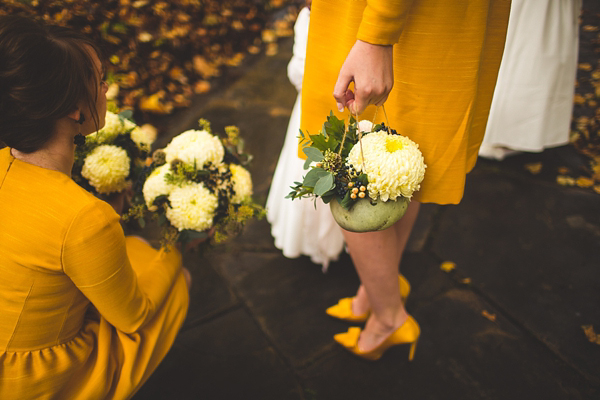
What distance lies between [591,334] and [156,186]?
2.06 m

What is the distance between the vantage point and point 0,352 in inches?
47.1

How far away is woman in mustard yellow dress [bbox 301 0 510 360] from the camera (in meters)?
1.12

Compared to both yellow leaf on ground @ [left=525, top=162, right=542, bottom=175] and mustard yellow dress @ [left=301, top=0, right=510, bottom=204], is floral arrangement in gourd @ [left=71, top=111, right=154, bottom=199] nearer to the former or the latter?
mustard yellow dress @ [left=301, top=0, right=510, bottom=204]

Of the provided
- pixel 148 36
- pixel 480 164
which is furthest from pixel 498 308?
pixel 148 36

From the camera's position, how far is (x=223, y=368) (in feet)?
6.40

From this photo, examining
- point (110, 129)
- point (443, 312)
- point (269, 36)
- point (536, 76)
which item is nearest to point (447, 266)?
point (443, 312)

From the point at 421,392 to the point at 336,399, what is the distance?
0.38 meters

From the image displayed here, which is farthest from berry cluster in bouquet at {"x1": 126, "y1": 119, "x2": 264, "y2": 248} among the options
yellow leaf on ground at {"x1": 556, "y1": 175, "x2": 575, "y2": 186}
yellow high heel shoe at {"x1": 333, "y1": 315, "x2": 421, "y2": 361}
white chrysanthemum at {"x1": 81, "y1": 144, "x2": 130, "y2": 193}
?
yellow leaf on ground at {"x1": 556, "y1": 175, "x2": 575, "y2": 186}

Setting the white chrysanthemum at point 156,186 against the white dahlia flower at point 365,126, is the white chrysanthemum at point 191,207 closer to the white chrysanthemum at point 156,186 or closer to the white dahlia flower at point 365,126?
the white chrysanthemum at point 156,186

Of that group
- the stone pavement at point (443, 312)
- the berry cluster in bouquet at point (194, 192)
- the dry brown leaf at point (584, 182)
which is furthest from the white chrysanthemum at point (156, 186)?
the dry brown leaf at point (584, 182)

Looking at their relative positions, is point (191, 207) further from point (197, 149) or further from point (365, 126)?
point (365, 126)

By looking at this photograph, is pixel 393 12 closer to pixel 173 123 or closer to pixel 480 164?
pixel 480 164

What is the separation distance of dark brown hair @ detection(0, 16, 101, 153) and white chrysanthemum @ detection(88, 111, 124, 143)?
1.51 ft

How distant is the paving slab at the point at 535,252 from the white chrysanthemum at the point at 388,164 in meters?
1.32
